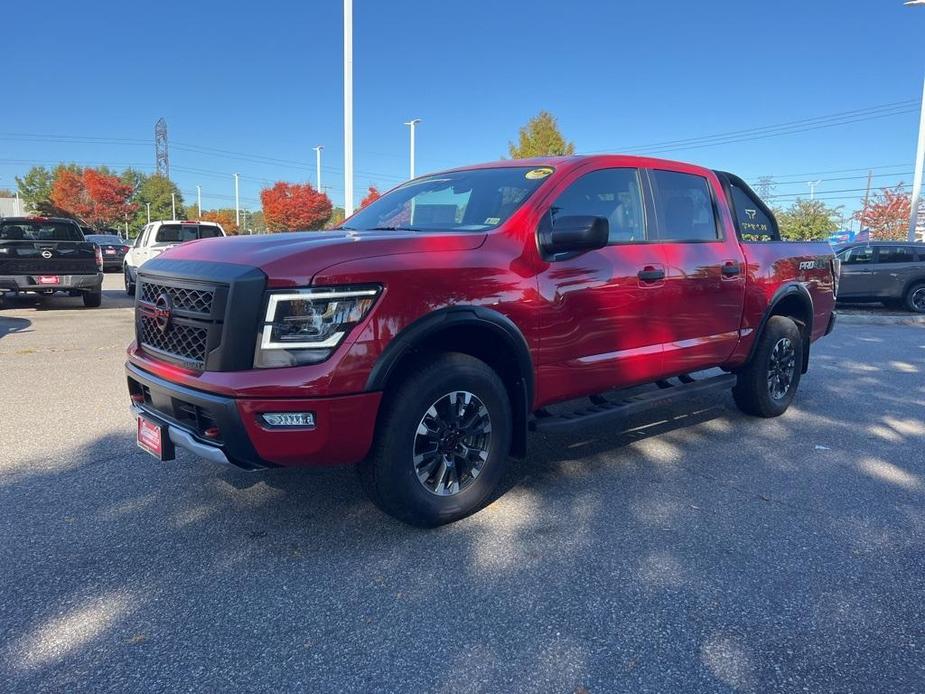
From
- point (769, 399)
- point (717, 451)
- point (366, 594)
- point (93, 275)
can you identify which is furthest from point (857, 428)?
point (93, 275)

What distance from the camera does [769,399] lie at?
5.59 m

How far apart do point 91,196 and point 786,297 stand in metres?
72.2

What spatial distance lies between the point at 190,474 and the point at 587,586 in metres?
2.53

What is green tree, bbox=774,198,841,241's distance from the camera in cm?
4322

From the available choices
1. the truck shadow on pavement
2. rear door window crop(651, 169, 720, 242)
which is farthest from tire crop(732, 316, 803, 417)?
rear door window crop(651, 169, 720, 242)

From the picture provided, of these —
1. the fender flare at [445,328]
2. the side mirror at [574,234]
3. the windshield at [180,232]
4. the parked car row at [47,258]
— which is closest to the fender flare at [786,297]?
the side mirror at [574,234]

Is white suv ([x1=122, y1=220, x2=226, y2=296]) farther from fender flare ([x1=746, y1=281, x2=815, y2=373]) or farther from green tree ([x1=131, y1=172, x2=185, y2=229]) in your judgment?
green tree ([x1=131, y1=172, x2=185, y2=229])

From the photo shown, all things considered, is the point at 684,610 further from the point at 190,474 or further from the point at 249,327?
the point at 190,474

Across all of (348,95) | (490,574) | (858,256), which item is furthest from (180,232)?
(858,256)

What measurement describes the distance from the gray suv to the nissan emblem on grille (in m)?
15.5

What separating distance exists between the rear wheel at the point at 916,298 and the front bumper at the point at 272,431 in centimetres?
1562

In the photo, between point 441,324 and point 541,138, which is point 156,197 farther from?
point 441,324

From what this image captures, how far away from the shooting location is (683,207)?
479cm

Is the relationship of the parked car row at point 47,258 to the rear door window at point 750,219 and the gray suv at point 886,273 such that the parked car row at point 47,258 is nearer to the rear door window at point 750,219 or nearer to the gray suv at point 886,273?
the rear door window at point 750,219
